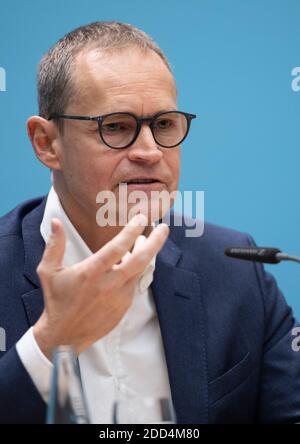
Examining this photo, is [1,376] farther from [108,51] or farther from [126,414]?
[108,51]

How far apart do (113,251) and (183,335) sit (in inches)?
26.0

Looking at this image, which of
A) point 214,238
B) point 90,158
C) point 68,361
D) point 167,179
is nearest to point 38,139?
point 90,158

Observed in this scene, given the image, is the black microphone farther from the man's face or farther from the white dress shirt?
the white dress shirt

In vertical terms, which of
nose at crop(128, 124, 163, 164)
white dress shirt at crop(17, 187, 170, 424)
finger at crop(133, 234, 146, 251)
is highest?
nose at crop(128, 124, 163, 164)

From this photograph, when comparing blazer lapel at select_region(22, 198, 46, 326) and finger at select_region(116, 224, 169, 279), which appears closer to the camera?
finger at select_region(116, 224, 169, 279)

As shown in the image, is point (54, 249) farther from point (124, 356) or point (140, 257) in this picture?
point (124, 356)

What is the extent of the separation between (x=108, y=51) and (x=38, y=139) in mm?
328

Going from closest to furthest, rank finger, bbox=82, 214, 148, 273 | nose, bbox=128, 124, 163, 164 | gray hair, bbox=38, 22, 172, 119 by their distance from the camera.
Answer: finger, bbox=82, 214, 148, 273
nose, bbox=128, 124, 163, 164
gray hair, bbox=38, 22, 172, 119

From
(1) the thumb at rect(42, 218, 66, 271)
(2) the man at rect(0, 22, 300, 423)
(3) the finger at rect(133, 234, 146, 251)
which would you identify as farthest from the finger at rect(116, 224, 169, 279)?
(2) the man at rect(0, 22, 300, 423)

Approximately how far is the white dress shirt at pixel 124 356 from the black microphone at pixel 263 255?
588 millimetres

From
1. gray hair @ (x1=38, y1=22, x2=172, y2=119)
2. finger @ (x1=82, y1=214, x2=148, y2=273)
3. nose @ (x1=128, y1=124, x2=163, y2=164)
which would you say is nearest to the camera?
finger @ (x1=82, y1=214, x2=148, y2=273)

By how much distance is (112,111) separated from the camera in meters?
1.74

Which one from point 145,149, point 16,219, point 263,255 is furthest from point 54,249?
point 16,219

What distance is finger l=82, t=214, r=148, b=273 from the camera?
1.21 metres
